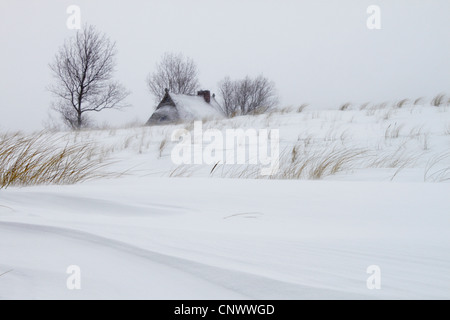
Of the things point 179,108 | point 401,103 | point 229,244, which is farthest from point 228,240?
point 179,108

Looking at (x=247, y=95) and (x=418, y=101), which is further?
(x=247, y=95)

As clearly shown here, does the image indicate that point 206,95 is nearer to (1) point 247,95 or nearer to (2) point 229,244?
(1) point 247,95

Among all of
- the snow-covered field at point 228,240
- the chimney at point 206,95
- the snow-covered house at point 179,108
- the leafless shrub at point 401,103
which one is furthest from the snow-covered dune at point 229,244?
the chimney at point 206,95

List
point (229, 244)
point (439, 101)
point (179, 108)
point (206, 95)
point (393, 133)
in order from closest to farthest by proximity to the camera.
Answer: point (229, 244) < point (393, 133) < point (439, 101) < point (179, 108) < point (206, 95)

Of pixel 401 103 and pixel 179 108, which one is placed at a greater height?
pixel 179 108

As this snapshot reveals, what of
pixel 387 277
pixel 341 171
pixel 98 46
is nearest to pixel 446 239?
pixel 387 277

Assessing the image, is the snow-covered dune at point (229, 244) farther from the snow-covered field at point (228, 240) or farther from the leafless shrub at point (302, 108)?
the leafless shrub at point (302, 108)

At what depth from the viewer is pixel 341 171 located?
8.17 feet

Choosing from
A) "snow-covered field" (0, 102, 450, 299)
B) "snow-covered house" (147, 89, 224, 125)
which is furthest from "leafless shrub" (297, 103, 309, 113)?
"snow-covered house" (147, 89, 224, 125)

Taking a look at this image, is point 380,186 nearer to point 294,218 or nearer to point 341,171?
point 294,218

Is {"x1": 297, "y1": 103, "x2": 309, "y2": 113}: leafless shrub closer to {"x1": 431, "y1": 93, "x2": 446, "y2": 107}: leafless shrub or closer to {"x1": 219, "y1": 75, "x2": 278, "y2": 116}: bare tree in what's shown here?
{"x1": 431, "y1": 93, "x2": 446, "y2": 107}: leafless shrub

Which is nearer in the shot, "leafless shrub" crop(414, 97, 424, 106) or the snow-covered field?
the snow-covered field

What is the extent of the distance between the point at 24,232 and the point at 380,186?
1563 millimetres

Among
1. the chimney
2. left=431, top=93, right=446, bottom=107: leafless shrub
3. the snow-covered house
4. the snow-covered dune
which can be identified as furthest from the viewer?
the chimney
